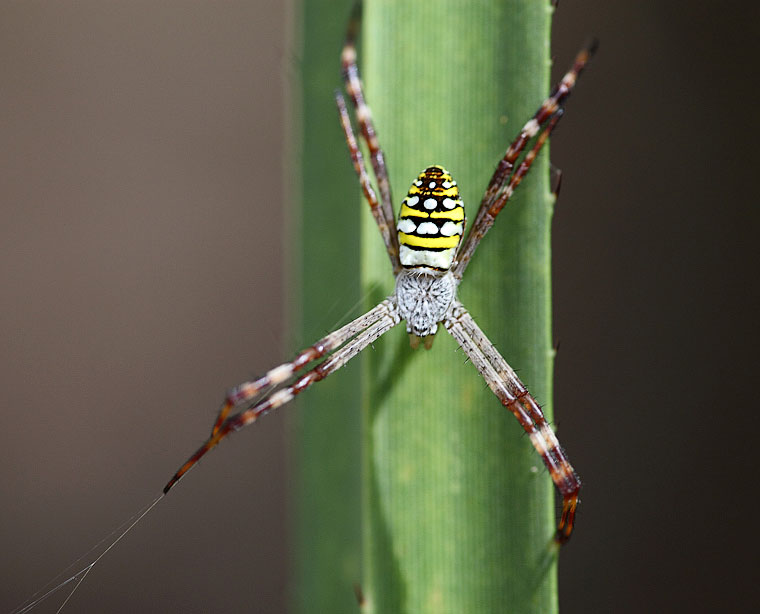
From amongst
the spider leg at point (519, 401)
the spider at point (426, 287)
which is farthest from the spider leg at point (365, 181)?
the spider leg at point (519, 401)

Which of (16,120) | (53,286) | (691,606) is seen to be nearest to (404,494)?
(691,606)

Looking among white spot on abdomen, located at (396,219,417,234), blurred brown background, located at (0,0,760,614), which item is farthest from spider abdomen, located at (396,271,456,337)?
blurred brown background, located at (0,0,760,614)

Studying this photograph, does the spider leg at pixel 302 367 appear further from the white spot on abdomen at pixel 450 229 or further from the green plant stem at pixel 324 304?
the white spot on abdomen at pixel 450 229

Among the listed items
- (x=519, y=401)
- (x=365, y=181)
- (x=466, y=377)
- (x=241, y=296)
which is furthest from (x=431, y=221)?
(x=241, y=296)

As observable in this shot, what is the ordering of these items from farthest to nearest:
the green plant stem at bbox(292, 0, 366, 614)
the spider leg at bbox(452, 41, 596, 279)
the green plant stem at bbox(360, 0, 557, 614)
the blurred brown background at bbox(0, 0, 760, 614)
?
the blurred brown background at bbox(0, 0, 760, 614), the green plant stem at bbox(292, 0, 366, 614), the spider leg at bbox(452, 41, 596, 279), the green plant stem at bbox(360, 0, 557, 614)

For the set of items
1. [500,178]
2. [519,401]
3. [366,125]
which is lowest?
[519,401]

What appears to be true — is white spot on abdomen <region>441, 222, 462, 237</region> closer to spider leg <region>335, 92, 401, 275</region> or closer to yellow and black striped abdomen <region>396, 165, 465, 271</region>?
yellow and black striped abdomen <region>396, 165, 465, 271</region>

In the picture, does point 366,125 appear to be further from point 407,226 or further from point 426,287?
point 426,287

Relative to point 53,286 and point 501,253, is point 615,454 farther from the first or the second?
point 53,286
